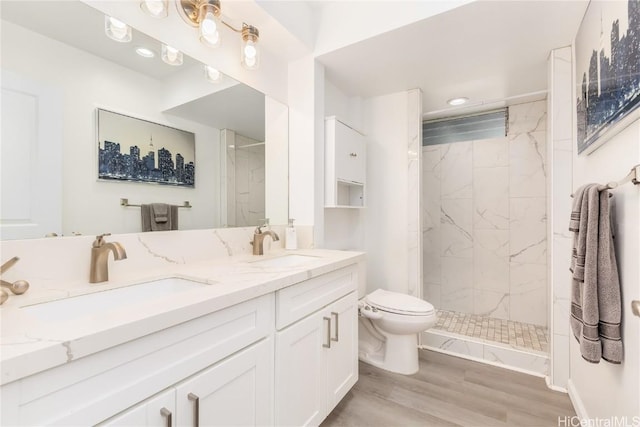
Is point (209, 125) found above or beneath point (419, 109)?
beneath

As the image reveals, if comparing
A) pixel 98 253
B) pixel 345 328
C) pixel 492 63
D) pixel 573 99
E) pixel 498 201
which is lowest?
pixel 345 328

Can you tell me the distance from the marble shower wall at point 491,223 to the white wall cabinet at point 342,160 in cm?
115

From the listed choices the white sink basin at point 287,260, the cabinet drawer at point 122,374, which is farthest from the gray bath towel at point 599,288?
the cabinet drawer at point 122,374

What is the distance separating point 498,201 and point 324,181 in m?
1.92

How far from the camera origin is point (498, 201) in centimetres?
288

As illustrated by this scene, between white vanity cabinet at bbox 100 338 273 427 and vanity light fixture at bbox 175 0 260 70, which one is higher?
vanity light fixture at bbox 175 0 260 70

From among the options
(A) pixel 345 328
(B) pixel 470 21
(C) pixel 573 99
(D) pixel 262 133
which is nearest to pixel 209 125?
(D) pixel 262 133

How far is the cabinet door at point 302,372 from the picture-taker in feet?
3.70

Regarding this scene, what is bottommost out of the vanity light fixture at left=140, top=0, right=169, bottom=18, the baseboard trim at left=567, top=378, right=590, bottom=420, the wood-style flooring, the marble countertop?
the wood-style flooring

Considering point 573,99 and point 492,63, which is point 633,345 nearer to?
point 573,99

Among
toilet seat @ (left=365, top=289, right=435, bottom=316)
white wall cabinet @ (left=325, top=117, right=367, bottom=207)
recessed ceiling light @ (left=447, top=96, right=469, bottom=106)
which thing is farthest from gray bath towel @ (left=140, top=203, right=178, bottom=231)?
recessed ceiling light @ (left=447, top=96, right=469, bottom=106)

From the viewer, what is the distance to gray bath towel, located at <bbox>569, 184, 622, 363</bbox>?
106cm

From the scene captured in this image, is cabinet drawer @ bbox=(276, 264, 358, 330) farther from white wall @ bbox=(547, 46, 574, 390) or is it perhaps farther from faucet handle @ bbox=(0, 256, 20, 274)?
white wall @ bbox=(547, 46, 574, 390)

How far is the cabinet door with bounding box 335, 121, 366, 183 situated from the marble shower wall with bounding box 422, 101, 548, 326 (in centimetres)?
117
